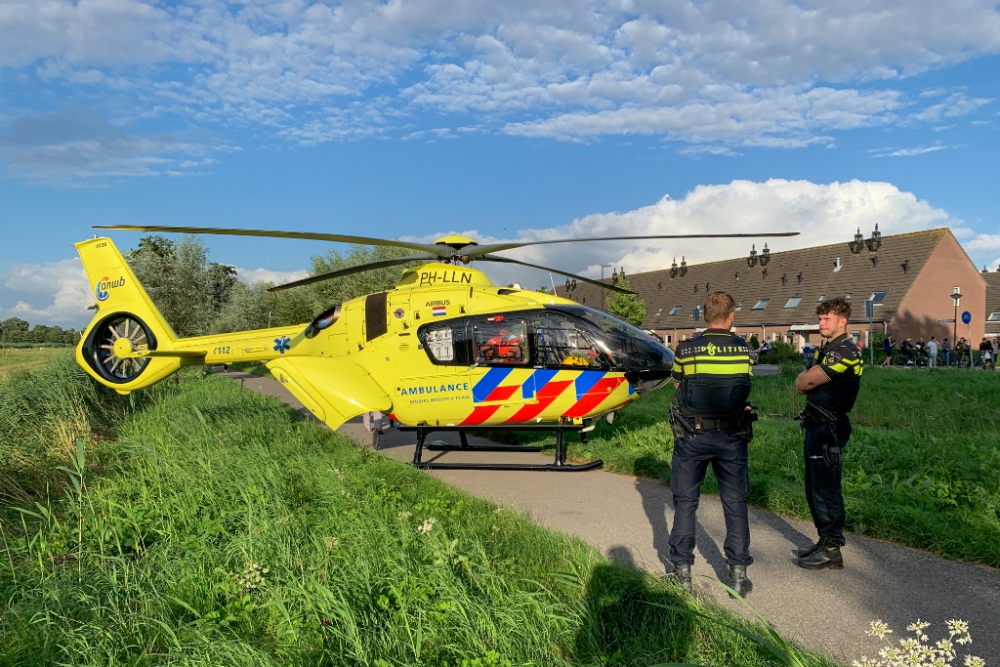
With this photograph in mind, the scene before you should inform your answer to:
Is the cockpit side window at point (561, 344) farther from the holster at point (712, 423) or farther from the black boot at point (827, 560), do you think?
the black boot at point (827, 560)

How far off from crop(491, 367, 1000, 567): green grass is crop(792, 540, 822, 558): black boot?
0.67 meters

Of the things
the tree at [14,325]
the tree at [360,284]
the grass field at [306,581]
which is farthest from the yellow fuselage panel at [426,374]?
the tree at [14,325]

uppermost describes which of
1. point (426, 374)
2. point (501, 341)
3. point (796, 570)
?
point (501, 341)

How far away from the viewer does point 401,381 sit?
26.6 ft

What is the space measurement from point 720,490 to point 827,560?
0.98 meters

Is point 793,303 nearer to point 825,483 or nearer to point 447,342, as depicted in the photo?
point 447,342

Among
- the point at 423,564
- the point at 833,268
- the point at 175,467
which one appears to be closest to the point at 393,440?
the point at 175,467

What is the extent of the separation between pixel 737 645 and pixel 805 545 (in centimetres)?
213

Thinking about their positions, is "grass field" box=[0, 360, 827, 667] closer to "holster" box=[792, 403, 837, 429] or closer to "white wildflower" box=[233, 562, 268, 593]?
"white wildflower" box=[233, 562, 268, 593]

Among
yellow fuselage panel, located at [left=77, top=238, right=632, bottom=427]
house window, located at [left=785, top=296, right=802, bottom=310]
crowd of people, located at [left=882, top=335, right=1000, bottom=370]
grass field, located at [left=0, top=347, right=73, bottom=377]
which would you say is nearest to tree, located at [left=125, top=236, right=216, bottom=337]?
grass field, located at [left=0, top=347, right=73, bottom=377]

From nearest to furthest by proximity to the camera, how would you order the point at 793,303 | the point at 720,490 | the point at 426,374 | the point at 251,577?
the point at 251,577 < the point at 720,490 < the point at 426,374 < the point at 793,303

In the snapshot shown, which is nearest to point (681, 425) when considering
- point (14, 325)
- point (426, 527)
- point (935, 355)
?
point (426, 527)

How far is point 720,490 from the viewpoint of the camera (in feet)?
13.1

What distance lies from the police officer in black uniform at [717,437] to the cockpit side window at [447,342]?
402 cm
